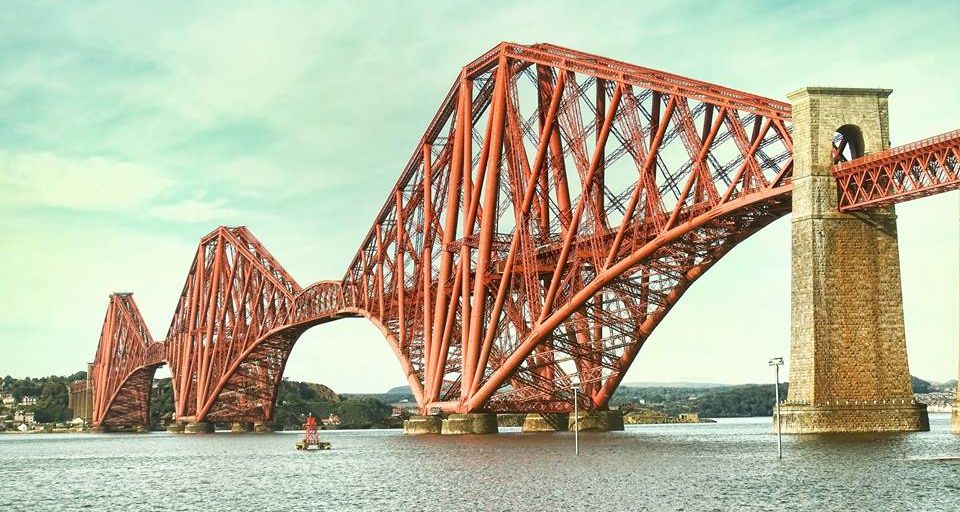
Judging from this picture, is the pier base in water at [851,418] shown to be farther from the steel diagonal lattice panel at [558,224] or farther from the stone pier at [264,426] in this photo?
the stone pier at [264,426]

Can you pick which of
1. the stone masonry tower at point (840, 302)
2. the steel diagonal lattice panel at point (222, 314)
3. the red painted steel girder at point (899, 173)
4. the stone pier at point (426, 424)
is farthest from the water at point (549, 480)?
the steel diagonal lattice panel at point (222, 314)

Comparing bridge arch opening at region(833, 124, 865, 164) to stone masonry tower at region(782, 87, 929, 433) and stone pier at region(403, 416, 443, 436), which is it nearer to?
stone masonry tower at region(782, 87, 929, 433)

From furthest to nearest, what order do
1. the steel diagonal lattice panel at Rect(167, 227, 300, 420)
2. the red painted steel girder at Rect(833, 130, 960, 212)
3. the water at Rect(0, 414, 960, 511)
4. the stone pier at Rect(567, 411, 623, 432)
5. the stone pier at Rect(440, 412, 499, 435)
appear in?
the steel diagonal lattice panel at Rect(167, 227, 300, 420)
the stone pier at Rect(567, 411, 623, 432)
the stone pier at Rect(440, 412, 499, 435)
the red painted steel girder at Rect(833, 130, 960, 212)
the water at Rect(0, 414, 960, 511)

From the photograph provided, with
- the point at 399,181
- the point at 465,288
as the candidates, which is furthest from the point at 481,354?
the point at 399,181

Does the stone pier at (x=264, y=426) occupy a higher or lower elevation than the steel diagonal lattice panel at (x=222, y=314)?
lower

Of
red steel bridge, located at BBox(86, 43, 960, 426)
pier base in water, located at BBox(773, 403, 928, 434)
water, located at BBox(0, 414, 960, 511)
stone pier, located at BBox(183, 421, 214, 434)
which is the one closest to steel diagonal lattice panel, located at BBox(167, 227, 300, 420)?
stone pier, located at BBox(183, 421, 214, 434)

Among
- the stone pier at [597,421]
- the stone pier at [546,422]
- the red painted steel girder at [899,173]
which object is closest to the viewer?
the red painted steel girder at [899,173]
